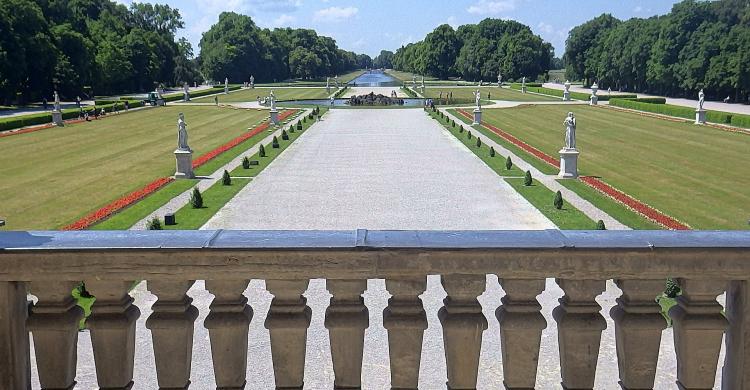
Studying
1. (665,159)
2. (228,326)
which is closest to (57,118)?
(665,159)

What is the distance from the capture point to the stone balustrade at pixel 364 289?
299 cm

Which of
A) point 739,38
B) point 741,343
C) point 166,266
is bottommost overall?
point 741,343

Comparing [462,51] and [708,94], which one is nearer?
[708,94]

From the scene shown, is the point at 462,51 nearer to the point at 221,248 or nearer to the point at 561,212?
the point at 561,212

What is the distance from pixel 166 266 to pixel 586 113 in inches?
2320

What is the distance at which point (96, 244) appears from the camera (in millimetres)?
3006

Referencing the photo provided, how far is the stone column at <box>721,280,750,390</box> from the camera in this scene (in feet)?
9.99

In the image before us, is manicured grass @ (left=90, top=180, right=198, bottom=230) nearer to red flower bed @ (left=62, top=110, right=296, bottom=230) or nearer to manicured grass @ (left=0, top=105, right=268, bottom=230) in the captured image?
red flower bed @ (left=62, top=110, right=296, bottom=230)

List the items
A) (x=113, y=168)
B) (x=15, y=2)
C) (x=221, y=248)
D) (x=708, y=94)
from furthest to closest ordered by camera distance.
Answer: (x=708, y=94)
(x=15, y=2)
(x=113, y=168)
(x=221, y=248)

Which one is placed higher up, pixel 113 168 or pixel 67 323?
pixel 67 323

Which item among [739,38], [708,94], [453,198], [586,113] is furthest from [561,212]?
[708,94]

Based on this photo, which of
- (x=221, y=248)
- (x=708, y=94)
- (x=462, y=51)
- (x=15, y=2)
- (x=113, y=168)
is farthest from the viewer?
(x=462, y=51)

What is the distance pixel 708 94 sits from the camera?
80.0 m

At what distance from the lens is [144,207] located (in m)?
20.0
